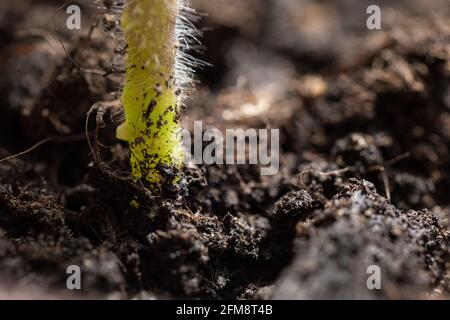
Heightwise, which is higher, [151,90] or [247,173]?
[151,90]

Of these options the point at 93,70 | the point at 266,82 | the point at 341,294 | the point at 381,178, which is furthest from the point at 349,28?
the point at 341,294

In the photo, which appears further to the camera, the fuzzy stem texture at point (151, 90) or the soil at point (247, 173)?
the fuzzy stem texture at point (151, 90)

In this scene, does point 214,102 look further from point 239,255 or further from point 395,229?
point 395,229

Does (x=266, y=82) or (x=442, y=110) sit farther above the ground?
(x=266, y=82)

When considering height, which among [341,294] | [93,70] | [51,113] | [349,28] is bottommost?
[341,294]

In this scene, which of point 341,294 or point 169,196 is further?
point 169,196

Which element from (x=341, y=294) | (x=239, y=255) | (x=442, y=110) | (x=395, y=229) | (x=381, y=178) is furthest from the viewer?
(x=442, y=110)

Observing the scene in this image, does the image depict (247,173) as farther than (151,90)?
Yes

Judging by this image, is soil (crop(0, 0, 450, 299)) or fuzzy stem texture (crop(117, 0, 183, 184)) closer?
soil (crop(0, 0, 450, 299))
